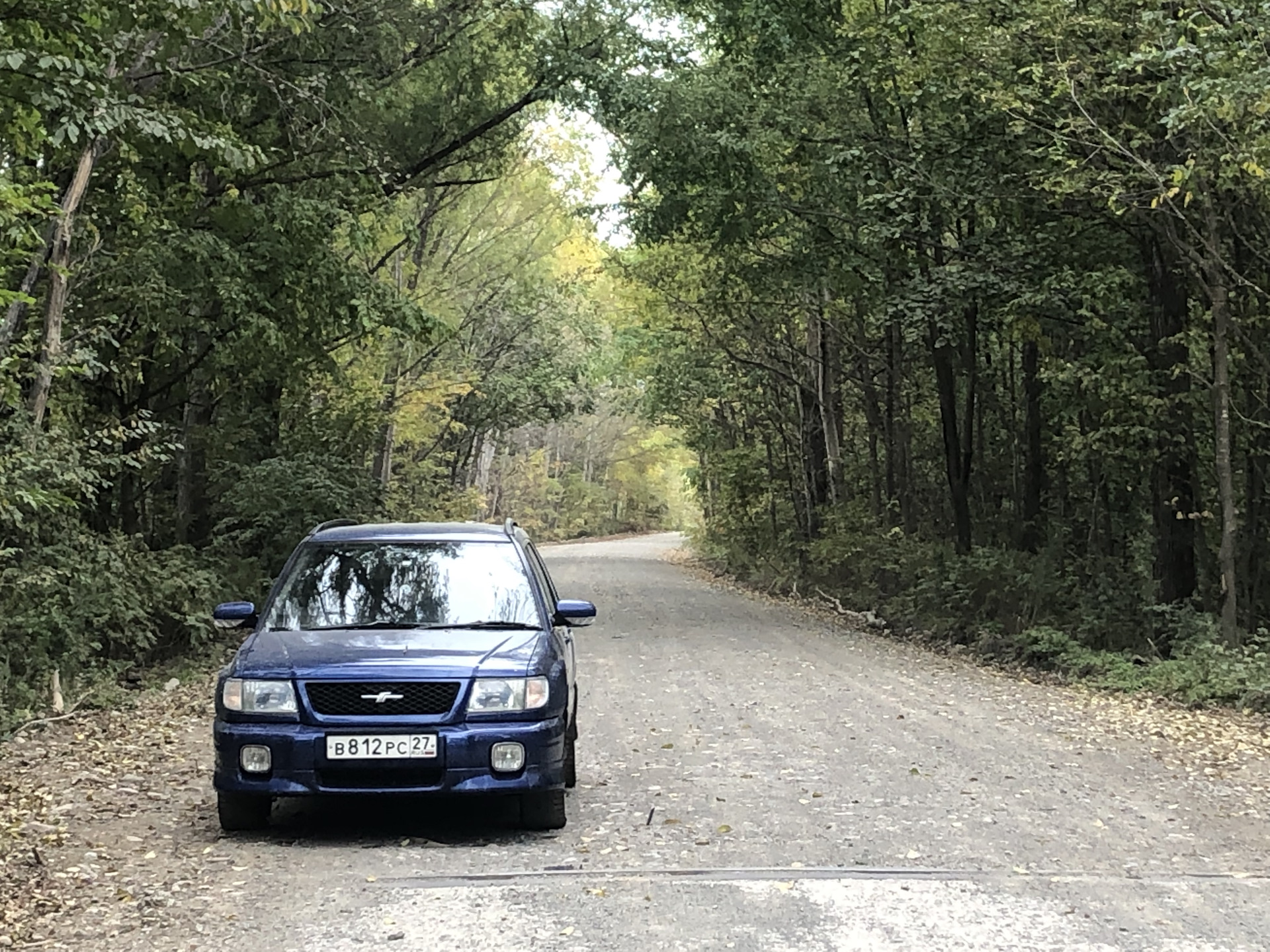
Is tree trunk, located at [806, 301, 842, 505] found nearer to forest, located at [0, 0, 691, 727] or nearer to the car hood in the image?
forest, located at [0, 0, 691, 727]

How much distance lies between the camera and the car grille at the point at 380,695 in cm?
614

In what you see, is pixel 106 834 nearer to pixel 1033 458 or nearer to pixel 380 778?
pixel 380 778

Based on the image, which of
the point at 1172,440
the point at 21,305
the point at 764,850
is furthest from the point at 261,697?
the point at 1172,440

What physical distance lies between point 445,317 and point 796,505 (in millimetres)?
10916

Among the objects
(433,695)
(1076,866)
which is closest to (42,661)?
(433,695)

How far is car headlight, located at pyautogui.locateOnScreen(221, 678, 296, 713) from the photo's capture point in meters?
6.18

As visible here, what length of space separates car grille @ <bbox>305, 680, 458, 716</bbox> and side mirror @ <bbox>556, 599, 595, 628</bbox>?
49.4 inches

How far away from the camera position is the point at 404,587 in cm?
721

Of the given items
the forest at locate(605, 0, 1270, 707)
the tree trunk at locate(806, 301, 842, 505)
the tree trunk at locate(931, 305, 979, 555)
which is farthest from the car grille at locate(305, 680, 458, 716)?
the tree trunk at locate(806, 301, 842, 505)

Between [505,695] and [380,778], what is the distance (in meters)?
0.77

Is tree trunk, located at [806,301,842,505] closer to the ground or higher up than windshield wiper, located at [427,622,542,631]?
higher up

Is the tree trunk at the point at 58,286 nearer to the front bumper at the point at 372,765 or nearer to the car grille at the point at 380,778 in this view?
the front bumper at the point at 372,765

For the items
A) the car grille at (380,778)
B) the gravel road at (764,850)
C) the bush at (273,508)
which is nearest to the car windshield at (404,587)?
the car grille at (380,778)

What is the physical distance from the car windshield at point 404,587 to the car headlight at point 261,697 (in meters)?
0.68
